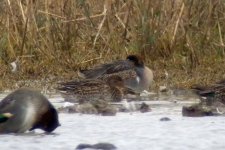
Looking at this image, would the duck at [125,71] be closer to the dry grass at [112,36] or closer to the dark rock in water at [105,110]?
the dry grass at [112,36]

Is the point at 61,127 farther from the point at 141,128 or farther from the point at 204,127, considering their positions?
the point at 204,127

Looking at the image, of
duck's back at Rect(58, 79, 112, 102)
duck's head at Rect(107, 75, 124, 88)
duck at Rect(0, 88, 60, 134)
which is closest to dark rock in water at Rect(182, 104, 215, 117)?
duck at Rect(0, 88, 60, 134)

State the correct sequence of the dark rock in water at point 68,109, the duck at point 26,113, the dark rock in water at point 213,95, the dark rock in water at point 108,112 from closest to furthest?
the duck at point 26,113, the dark rock in water at point 108,112, the dark rock in water at point 68,109, the dark rock in water at point 213,95

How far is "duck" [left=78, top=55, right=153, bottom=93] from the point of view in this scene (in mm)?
10227

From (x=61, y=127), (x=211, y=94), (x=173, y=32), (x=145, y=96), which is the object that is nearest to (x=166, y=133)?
(x=61, y=127)

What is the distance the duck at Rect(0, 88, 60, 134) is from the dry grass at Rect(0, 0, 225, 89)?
3.96 metres

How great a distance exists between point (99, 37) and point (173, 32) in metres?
1.04

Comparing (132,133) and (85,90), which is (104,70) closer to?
(85,90)

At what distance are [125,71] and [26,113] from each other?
164 inches

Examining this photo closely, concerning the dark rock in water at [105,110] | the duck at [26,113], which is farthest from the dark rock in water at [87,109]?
the duck at [26,113]

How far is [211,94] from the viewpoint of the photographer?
28.6ft

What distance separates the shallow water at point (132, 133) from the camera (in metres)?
5.82

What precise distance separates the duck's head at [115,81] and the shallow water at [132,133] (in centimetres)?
199

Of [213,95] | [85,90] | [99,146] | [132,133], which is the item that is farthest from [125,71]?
[99,146]
